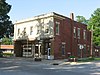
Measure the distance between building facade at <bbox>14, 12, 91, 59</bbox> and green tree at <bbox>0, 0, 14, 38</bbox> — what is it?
1530 millimetres

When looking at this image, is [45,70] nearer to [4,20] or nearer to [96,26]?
[4,20]

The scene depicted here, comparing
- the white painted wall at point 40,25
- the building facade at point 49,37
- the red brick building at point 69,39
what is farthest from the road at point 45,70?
the white painted wall at point 40,25

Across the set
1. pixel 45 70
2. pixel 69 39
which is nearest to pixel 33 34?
pixel 69 39

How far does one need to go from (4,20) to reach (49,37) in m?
12.9

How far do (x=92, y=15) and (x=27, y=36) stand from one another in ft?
94.3

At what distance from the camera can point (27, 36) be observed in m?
50.6

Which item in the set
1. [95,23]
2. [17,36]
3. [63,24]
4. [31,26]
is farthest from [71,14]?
[95,23]

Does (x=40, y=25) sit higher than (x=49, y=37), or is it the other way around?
(x=40, y=25)

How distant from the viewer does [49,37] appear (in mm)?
44844

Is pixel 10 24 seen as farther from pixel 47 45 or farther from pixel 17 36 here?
pixel 47 45

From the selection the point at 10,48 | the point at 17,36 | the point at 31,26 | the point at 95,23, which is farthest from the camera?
the point at 10,48

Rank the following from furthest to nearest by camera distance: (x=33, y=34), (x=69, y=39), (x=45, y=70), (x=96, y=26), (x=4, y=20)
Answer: (x=96, y=26), (x=4, y=20), (x=69, y=39), (x=33, y=34), (x=45, y=70)

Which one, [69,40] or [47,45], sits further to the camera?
[69,40]

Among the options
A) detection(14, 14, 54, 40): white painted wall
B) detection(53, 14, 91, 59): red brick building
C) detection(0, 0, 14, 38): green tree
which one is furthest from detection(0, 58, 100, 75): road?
detection(0, 0, 14, 38): green tree
